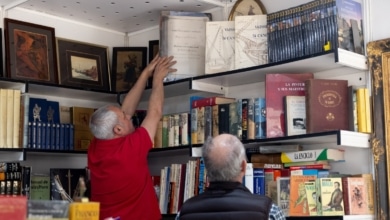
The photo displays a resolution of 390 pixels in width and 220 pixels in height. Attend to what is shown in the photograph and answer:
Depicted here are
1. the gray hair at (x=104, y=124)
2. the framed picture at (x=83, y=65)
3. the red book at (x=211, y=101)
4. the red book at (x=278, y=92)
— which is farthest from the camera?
the framed picture at (x=83, y=65)

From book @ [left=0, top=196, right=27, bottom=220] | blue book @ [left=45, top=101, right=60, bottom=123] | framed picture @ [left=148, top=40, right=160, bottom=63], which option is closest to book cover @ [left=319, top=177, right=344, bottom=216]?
book @ [left=0, top=196, right=27, bottom=220]

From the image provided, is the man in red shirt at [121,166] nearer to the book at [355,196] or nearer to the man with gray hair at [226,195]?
the man with gray hair at [226,195]

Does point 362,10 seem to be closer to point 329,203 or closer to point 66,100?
point 329,203

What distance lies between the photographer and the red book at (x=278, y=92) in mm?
3061

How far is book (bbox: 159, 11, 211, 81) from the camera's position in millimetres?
3596

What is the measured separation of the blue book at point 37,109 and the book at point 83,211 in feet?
6.30

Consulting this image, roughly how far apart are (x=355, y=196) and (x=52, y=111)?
6.28 feet

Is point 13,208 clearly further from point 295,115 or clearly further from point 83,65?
point 83,65

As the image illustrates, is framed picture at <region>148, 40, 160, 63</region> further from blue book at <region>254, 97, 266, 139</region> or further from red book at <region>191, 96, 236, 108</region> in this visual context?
blue book at <region>254, 97, 266, 139</region>

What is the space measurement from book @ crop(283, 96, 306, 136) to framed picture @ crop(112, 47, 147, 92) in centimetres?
139

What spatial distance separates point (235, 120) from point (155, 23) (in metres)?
1.19

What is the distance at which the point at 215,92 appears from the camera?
3.61m

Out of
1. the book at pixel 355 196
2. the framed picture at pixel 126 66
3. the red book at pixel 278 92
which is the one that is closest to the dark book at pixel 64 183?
the framed picture at pixel 126 66

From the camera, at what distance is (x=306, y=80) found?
2992mm
